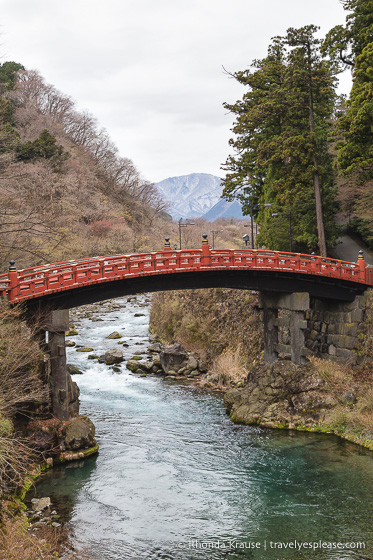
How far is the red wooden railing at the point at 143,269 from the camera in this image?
75.7ft

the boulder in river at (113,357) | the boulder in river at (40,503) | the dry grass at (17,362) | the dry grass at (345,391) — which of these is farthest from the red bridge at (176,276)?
the boulder in river at (113,357)

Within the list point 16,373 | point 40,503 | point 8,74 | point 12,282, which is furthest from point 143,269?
point 8,74

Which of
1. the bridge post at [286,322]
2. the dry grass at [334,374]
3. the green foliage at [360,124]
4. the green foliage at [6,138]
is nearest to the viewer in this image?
the green foliage at [6,138]

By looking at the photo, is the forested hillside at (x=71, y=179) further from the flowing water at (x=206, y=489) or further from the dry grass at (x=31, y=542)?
the dry grass at (x=31, y=542)

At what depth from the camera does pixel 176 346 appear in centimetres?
3872

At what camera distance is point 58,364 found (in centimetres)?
2420

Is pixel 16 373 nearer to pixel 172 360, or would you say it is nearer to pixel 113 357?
pixel 172 360

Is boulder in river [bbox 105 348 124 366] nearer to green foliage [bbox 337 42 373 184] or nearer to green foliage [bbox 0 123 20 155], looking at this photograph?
green foliage [bbox 0 123 20 155]

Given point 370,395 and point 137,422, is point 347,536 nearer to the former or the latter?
point 370,395

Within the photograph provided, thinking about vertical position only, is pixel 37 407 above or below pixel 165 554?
above

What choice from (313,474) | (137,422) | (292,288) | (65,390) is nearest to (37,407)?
(65,390)

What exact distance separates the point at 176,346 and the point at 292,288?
11.3 m

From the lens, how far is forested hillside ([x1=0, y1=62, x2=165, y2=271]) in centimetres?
5522

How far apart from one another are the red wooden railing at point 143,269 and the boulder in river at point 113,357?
483 inches
